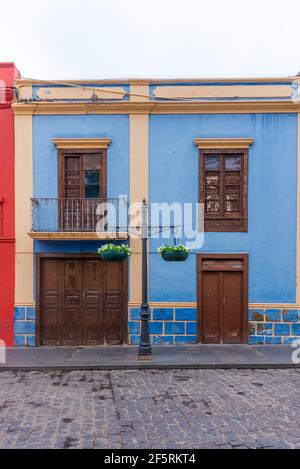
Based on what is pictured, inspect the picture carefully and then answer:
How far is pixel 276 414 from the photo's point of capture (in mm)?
5785

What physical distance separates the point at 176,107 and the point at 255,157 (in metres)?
2.49

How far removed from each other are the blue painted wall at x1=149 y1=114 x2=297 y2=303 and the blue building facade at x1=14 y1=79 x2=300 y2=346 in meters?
Result: 0.03

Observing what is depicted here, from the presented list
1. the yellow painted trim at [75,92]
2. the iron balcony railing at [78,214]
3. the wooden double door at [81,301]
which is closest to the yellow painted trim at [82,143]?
the yellow painted trim at [75,92]

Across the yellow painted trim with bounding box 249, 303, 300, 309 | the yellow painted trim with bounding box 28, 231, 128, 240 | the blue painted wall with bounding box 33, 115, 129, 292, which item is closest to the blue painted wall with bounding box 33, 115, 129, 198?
the blue painted wall with bounding box 33, 115, 129, 292

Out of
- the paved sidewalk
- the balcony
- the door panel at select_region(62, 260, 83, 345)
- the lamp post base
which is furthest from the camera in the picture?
the door panel at select_region(62, 260, 83, 345)

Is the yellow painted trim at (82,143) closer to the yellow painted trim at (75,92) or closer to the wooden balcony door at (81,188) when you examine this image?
the wooden balcony door at (81,188)

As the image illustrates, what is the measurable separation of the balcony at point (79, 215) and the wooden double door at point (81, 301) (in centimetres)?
82

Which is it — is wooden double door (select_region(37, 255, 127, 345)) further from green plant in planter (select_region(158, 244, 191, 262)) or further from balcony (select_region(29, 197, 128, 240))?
green plant in planter (select_region(158, 244, 191, 262))

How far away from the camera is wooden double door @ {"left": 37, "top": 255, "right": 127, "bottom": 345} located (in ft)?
33.5

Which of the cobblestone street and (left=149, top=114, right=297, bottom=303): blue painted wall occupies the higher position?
(left=149, top=114, right=297, bottom=303): blue painted wall

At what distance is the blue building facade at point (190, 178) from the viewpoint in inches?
402

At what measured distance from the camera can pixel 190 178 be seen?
1028 centimetres
